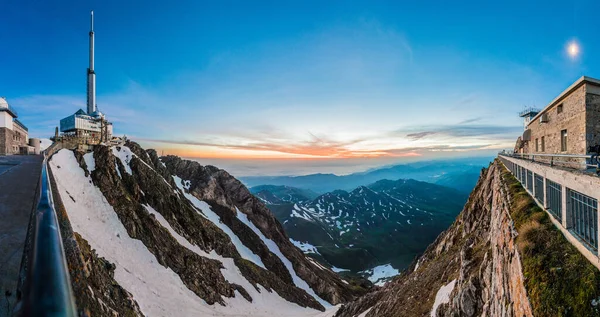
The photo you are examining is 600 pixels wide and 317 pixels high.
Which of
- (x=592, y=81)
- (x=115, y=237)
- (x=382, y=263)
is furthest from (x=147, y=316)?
(x=382, y=263)

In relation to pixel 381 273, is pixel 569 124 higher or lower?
higher

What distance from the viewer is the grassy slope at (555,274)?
6.21 meters

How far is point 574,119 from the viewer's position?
1755 centimetres

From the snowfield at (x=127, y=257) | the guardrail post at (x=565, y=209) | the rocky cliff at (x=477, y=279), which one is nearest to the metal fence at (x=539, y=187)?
the rocky cliff at (x=477, y=279)

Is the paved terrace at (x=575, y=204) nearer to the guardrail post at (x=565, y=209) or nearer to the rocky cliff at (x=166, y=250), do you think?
the guardrail post at (x=565, y=209)

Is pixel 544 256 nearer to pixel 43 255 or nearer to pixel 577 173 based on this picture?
pixel 577 173

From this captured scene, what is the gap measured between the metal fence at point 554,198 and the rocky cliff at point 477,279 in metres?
1.44

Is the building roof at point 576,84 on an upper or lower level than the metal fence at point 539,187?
upper

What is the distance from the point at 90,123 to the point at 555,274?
258 ft

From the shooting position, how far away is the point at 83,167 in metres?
42.3

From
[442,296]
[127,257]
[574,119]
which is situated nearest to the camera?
[574,119]

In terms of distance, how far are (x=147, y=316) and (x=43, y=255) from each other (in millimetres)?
31692

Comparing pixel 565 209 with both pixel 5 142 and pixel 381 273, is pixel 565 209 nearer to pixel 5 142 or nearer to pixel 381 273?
pixel 5 142

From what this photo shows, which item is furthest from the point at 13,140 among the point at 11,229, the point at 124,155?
the point at 11,229
